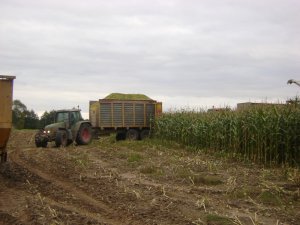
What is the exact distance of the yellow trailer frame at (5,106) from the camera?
464 inches

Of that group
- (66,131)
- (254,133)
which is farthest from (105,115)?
(254,133)

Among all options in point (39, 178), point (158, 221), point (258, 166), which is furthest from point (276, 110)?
point (158, 221)

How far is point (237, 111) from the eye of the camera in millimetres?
19297

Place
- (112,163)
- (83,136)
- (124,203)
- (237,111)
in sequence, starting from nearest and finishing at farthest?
(124,203), (112,163), (237,111), (83,136)

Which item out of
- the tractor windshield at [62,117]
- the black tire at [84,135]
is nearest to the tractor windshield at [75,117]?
the tractor windshield at [62,117]

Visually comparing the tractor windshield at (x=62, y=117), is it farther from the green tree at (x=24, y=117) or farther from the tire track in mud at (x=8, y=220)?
the green tree at (x=24, y=117)

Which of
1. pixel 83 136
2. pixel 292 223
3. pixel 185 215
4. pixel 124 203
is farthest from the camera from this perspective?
pixel 83 136

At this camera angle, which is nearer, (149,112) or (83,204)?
(83,204)

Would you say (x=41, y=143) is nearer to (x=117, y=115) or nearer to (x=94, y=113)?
(x=94, y=113)

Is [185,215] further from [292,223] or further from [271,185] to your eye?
[271,185]

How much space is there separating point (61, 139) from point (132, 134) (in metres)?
6.59

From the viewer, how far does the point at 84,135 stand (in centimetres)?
2558

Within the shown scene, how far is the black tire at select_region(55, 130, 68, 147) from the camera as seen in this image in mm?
23453

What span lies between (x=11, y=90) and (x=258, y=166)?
824 centimetres
